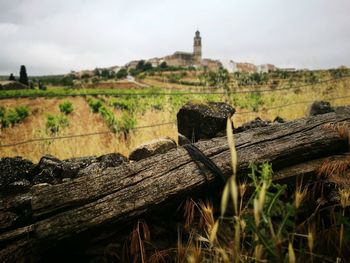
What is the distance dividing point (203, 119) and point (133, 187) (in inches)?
85.9

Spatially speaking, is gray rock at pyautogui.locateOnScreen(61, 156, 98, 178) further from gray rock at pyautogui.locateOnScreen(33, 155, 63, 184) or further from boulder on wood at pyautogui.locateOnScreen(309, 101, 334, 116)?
boulder on wood at pyautogui.locateOnScreen(309, 101, 334, 116)

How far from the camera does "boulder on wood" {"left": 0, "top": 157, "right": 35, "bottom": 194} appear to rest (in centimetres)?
283

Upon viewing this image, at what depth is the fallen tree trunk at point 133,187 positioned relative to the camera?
1.78 m

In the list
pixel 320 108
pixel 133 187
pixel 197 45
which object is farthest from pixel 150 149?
pixel 197 45

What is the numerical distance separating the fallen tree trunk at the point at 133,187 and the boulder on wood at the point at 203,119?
1466mm

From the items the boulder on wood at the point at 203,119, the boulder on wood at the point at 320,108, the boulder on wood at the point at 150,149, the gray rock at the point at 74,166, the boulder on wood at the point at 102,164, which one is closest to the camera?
the boulder on wood at the point at 102,164

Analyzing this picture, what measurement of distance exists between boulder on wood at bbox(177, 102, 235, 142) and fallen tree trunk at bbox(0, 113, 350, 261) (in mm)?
1466

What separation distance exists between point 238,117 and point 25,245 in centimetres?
652

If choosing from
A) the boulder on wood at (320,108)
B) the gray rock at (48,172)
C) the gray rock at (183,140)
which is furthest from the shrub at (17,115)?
the boulder on wood at (320,108)

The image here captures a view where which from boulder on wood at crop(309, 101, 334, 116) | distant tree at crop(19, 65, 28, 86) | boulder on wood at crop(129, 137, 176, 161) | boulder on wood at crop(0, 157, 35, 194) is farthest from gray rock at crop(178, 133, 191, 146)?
distant tree at crop(19, 65, 28, 86)

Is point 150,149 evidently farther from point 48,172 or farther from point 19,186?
point 19,186

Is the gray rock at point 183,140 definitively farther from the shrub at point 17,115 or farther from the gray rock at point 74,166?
the shrub at point 17,115

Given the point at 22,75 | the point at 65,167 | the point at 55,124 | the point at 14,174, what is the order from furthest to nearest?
the point at 22,75
the point at 55,124
the point at 65,167
the point at 14,174

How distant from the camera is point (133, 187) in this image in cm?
197
